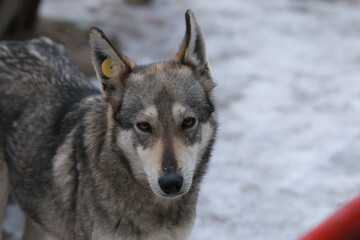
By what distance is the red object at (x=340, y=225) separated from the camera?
187 centimetres

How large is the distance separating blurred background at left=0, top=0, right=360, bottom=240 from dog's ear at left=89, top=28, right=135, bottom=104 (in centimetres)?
210

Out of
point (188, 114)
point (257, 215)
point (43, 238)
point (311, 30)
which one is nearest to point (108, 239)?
point (188, 114)

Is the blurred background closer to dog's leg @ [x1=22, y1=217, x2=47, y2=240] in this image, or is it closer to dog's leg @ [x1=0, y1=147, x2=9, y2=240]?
dog's leg @ [x1=22, y1=217, x2=47, y2=240]

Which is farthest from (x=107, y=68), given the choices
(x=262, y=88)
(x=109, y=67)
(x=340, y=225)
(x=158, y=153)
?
(x=262, y=88)

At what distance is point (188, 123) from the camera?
13.0 feet

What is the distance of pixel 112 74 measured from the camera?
418 centimetres

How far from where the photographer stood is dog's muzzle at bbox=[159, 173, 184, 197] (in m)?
3.74

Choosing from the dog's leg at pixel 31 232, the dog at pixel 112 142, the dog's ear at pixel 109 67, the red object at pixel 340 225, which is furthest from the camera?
the dog's leg at pixel 31 232

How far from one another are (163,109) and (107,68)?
49 centimetres

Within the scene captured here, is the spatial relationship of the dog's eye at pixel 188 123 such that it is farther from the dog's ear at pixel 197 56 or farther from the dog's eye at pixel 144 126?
the dog's ear at pixel 197 56

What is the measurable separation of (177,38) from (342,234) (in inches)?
333

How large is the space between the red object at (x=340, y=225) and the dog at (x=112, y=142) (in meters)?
1.89

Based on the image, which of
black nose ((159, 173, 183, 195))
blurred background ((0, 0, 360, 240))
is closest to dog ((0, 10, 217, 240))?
black nose ((159, 173, 183, 195))

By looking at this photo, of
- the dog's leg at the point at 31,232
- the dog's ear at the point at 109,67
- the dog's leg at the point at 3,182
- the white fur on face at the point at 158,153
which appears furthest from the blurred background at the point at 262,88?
the dog's ear at the point at 109,67
